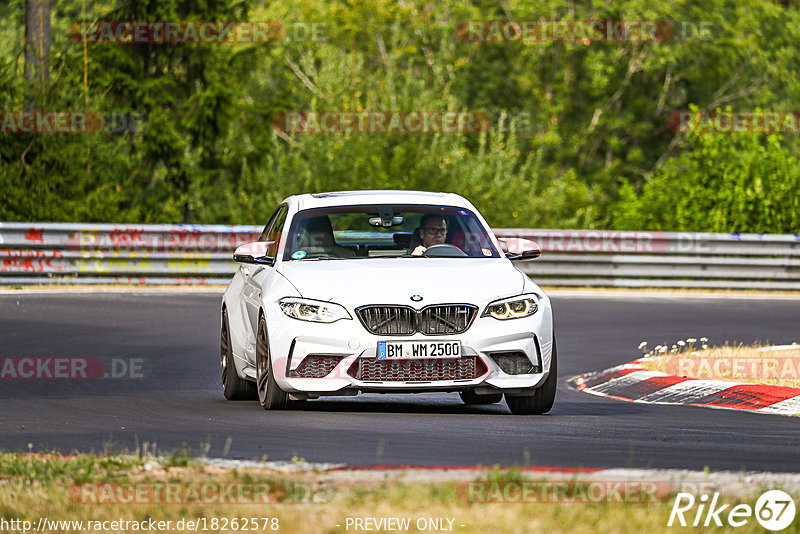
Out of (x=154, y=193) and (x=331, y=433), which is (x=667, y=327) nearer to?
(x=331, y=433)

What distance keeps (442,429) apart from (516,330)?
117 cm

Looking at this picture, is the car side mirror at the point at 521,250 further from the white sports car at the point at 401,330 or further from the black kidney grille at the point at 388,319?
the black kidney grille at the point at 388,319

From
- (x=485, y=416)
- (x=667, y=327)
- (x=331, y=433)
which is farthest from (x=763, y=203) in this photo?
(x=331, y=433)

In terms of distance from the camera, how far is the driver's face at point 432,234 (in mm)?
11586

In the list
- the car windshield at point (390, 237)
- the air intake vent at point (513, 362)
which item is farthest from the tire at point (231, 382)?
the air intake vent at point (513, 362)

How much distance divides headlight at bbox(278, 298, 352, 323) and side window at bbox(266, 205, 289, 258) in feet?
3.98

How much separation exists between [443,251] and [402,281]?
1114mm

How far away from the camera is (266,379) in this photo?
10.8 m

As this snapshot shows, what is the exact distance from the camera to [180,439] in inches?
344

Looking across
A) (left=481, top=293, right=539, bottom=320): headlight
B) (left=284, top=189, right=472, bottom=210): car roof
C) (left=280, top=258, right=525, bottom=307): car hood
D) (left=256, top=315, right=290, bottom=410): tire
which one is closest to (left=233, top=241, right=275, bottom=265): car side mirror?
(left=284, top=189, right=472, bottom=210): car roof

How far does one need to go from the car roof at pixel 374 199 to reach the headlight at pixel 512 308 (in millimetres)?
1546

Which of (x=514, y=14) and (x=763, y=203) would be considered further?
(x=514, y=14)
